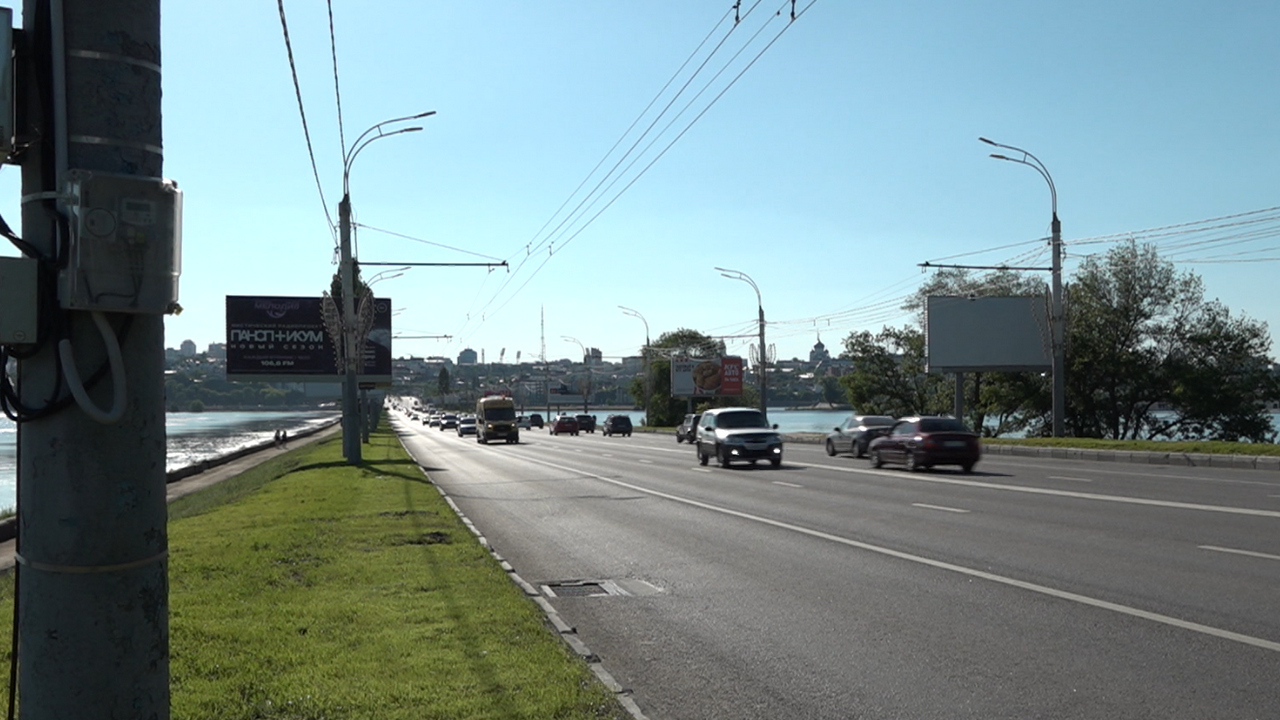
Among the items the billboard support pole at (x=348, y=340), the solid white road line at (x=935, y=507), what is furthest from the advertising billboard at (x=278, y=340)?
the solid white road line at (x=935, y=507)

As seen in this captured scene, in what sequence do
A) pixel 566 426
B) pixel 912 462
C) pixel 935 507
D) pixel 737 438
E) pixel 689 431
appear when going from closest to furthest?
1. pixel 935 507
2. pixel 912 462
3. pixel 737 438
4. pixel 689 431
5. pixel 566 426

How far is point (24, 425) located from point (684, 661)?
5.36 m

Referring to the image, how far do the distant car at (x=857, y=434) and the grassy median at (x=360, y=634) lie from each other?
1050 inches

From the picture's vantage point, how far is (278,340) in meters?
59.8

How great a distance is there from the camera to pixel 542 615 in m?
9.03

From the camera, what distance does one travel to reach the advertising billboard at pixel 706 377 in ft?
334

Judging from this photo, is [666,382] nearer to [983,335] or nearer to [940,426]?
[983,335]

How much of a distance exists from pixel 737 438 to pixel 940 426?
631 cm

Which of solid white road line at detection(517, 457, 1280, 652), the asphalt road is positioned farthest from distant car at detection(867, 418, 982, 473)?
solid white road line at detection(517, 457, 1280, 652)

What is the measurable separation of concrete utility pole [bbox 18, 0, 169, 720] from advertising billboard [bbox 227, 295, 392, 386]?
57.8 meters

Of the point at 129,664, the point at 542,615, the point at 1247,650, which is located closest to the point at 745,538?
the point at 542,615

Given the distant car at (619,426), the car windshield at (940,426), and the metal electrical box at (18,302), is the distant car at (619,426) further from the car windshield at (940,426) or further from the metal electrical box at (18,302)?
the metal electrical box at (18,302)

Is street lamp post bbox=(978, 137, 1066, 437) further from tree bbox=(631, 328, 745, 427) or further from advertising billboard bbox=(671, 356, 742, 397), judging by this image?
tree bbox=(631, 328, 745, 427)

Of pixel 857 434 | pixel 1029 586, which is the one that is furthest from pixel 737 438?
pixel 1029 586
